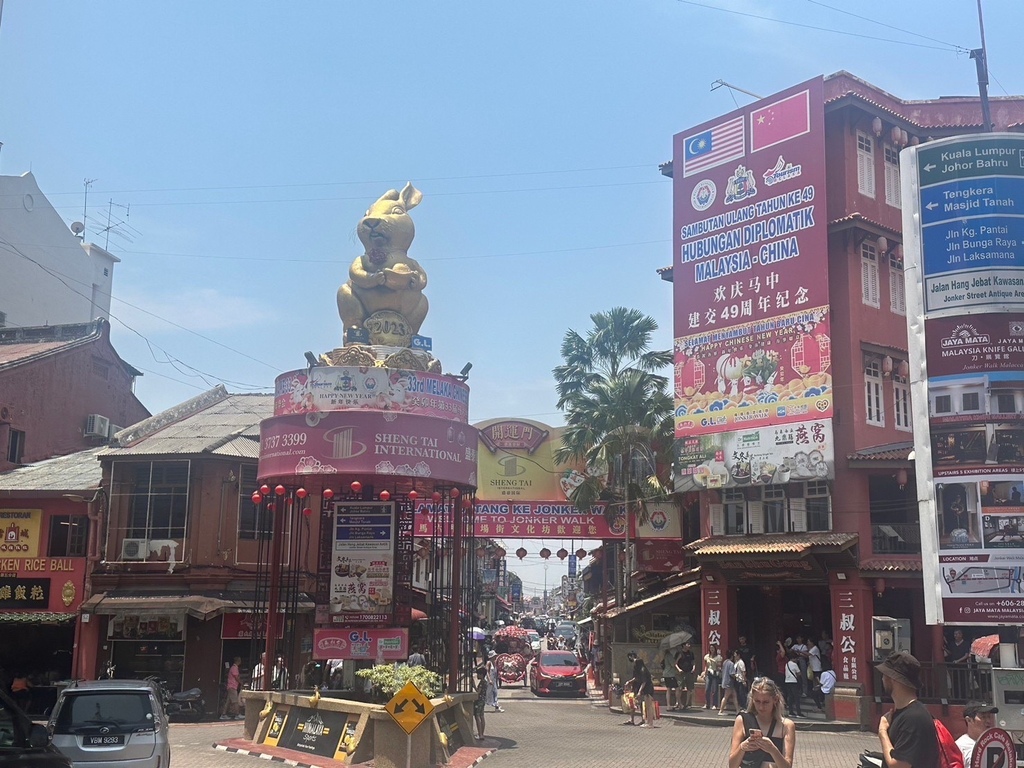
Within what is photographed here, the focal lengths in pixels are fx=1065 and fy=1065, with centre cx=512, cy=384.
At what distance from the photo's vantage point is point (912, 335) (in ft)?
70.4

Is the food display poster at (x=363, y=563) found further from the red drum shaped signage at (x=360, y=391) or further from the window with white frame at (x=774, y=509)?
the window with white frame at (x=774, y=509)

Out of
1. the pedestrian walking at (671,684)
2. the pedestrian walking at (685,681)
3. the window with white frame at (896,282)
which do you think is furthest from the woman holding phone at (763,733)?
the window with white frame at (896,282)

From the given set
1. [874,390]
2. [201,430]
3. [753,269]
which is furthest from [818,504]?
[201,430]

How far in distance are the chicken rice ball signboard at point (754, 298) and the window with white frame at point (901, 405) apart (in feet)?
10.6

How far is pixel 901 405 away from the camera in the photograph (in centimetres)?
3053

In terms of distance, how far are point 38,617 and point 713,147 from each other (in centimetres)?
2407

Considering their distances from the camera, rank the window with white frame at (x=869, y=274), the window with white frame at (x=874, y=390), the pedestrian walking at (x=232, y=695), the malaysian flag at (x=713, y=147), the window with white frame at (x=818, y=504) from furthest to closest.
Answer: the malaysian flag at (x=713, y=147) < the window with white frame at (x=869, y=274) < the window with white frame at (x=874, y=390) < the window with white frame at (x=818, y=504) < the pedestrian walking at (x=232, y=695)

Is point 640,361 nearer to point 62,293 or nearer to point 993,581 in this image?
point 993,581

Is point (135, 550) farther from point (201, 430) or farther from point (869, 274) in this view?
point (869, 274)

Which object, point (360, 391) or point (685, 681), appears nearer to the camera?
point (360, 391)

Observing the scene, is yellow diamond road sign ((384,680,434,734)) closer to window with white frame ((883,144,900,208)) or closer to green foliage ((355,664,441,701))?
green foliage ((355,664,441,701))

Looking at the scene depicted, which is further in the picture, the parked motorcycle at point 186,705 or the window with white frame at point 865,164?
the window with white frame at point 865,164

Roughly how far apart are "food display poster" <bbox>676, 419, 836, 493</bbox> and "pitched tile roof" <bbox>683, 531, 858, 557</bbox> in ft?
5.25

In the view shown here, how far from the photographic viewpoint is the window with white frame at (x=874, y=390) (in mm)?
29469
